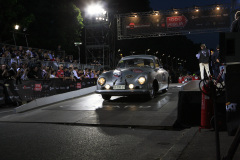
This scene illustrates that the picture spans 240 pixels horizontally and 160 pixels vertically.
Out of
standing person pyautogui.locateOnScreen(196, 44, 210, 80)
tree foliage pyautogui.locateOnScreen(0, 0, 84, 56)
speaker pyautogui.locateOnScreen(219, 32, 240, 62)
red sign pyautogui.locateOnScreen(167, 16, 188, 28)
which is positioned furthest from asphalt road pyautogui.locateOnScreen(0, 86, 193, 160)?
tree foliage pyautogui.locateOnScreen(0, 0, 84, 56)

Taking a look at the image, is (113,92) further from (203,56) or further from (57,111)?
(203,56)

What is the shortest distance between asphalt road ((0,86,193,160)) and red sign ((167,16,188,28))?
66.1 ft

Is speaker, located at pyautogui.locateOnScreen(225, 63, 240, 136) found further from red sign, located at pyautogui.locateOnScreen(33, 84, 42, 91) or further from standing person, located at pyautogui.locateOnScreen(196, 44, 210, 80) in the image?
red sign, located at pyautogui.locateOnScreen(33, 84, 42, 91)

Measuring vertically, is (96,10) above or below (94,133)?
above

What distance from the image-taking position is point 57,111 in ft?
34.6

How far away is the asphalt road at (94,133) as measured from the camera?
214 inches

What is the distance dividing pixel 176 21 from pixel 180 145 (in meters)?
25.7

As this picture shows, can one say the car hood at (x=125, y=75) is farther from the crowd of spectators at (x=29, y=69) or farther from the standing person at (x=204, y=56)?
the crowd of spectators at (x=29, y=69)

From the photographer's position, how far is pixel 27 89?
13.7m

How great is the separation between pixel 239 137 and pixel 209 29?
2879 centimetres

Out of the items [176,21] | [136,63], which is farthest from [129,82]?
[176,21]

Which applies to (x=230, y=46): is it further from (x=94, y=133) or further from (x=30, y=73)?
(x=30, y=73)

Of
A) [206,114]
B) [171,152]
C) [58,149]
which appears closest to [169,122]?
[206,114]

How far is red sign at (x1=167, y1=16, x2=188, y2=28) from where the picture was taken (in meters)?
30.3
